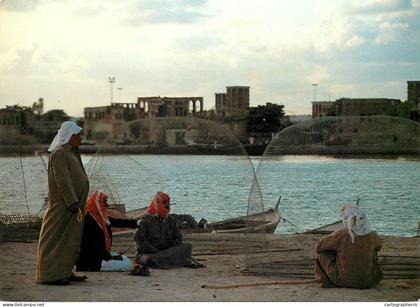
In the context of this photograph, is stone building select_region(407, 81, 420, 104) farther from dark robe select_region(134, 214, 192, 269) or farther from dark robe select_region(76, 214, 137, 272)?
dark robe select_region(76, 214, 137, 272)

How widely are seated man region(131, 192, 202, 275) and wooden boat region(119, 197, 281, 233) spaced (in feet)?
5.40

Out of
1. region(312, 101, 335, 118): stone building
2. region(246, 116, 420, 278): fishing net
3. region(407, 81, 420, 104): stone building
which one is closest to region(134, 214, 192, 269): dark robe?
region(246, 116, 420, 278): fishing net

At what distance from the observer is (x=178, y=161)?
11.6m

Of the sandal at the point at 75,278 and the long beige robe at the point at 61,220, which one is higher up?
the long beige robe at the point at 61,220

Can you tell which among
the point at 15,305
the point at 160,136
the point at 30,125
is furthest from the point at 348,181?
the point at 30,125

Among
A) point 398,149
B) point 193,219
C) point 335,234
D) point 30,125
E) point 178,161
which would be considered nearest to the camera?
point 335,234

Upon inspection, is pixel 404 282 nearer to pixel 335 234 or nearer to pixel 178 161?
pixel 335 234

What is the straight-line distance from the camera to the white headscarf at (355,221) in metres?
6.62

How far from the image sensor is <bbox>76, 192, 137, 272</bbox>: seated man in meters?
7.56

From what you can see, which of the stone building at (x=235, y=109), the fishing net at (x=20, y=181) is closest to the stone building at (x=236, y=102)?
the stone building at (x=235, y=109)

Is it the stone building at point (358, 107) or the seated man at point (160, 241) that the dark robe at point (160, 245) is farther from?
the stone building at point (358, 107)

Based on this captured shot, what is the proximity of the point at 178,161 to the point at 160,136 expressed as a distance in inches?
17.6

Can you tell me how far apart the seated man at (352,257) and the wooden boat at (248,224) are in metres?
2.73

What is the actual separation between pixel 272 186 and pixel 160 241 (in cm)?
212
